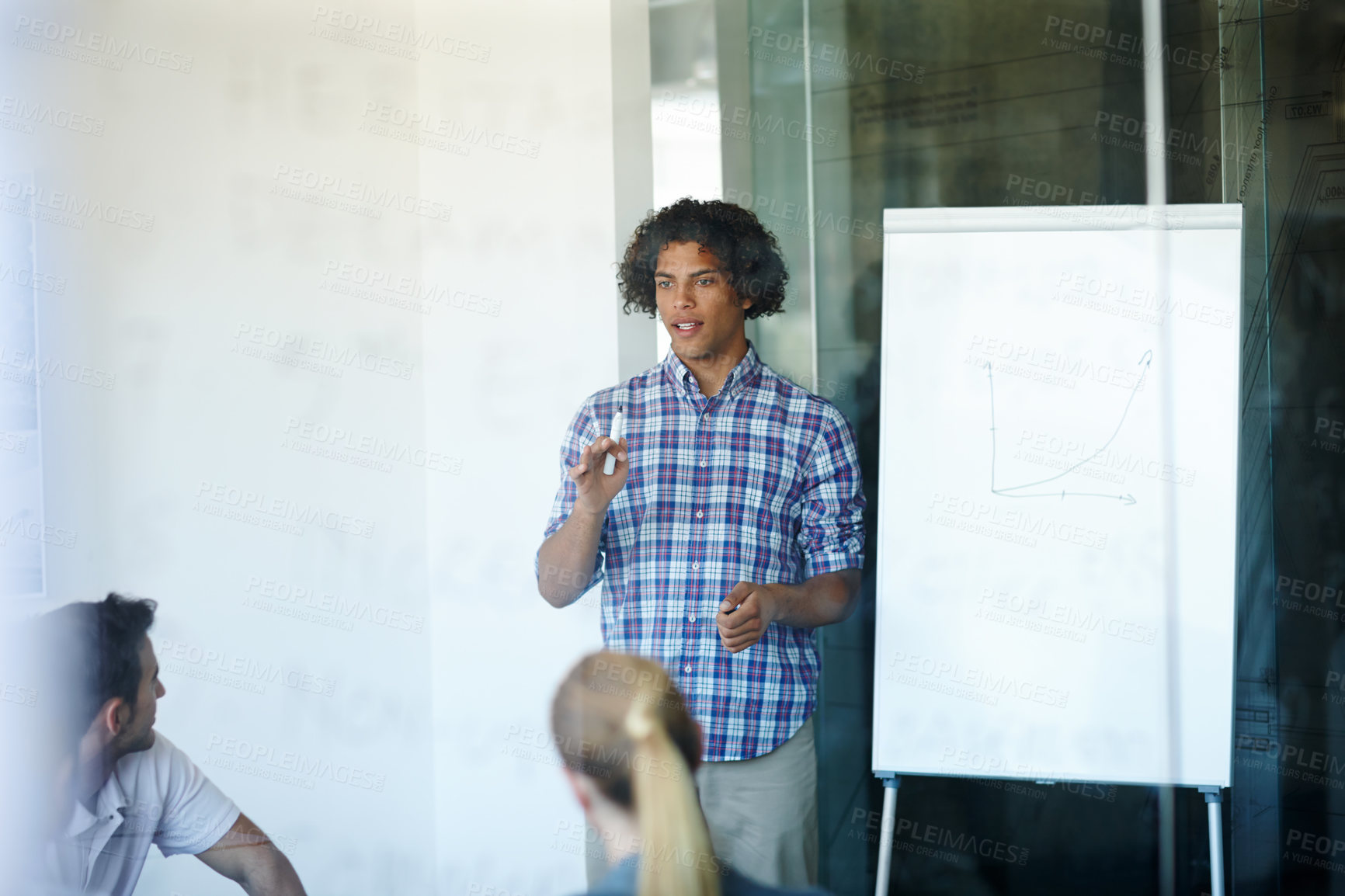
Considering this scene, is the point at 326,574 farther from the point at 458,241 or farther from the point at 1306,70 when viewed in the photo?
the point at 1306,70

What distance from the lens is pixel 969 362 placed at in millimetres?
2160

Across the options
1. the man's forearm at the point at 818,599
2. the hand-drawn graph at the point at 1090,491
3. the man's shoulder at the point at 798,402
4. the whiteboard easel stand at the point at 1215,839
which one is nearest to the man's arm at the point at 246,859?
the man's forearm at the point at 818,599

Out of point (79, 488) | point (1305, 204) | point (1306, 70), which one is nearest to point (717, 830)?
point (79, 488)

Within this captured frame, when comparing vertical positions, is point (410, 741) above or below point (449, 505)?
below

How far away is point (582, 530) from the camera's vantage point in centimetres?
196

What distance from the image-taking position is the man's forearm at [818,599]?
6.32 ft

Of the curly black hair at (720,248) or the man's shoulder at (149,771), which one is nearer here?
the man's shoulder at (149,771)

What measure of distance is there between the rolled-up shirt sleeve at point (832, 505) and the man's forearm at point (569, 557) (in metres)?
0.44

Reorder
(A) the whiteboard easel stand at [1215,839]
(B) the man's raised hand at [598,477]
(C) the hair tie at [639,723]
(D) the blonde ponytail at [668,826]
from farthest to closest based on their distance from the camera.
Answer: (A) the whiteboard easel stand at [1215,839] → (B) the man's raised hand at [598,477] → (C) the hair tie at [639,723] → (D) the blonde ponytail at [668,826]

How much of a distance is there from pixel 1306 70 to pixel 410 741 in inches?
108

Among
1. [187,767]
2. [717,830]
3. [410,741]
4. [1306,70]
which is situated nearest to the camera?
[187,767]

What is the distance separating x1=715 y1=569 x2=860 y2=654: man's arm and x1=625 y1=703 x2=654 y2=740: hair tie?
52 centimetres

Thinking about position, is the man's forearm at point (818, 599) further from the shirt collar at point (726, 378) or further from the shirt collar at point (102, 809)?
the shirt collar at point (102, 809)

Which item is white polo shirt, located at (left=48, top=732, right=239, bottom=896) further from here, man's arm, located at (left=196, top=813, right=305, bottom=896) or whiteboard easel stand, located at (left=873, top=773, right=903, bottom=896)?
whiteboard easel stand, located at (left=873, top=773, right=903, bottom=896)
